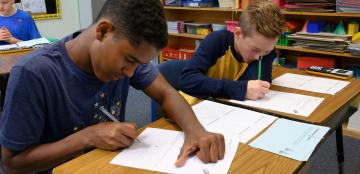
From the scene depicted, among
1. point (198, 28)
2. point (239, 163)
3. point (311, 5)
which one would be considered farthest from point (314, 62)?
point (239, 163)

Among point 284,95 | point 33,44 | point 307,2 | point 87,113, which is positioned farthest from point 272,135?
point 33,44

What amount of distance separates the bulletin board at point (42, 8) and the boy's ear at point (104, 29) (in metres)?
3.48

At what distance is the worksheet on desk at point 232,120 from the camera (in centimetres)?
96

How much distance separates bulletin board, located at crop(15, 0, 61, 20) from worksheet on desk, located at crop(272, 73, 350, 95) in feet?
10.7

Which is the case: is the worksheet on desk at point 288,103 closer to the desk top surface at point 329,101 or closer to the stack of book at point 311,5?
the desk top surface at point 329,101

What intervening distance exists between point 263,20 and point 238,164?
73 cm

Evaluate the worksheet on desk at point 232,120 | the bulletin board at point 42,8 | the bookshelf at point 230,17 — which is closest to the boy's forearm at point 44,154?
the worksheet on desk at point 232,120

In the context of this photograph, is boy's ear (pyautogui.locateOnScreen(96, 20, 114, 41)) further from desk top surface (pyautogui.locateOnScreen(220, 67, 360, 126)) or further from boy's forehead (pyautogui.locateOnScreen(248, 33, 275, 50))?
boy's forehead (pyautogui.locateOnScreen(248, 33, 275, 50))

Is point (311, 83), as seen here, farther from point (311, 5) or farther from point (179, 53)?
point (179, 53)

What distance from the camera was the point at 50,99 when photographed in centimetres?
87

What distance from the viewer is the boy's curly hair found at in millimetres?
748

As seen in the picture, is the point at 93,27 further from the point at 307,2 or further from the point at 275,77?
the point at 307,2

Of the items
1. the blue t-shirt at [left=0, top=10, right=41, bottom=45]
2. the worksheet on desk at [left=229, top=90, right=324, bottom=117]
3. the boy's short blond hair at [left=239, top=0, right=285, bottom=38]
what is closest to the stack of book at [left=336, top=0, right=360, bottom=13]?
the boy's short blond hair at [left=239, top=0, right=285, bottom=38]

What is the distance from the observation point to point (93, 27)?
2.75ft
